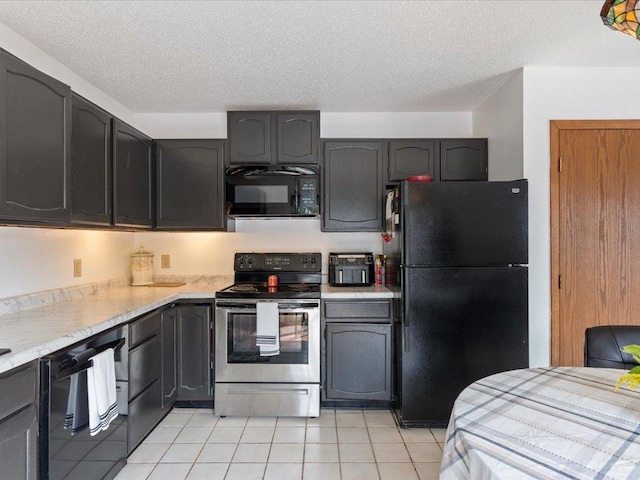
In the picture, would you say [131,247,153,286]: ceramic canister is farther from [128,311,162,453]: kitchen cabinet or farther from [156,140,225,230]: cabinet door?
[128,311,162,453]: kitchen cabinet

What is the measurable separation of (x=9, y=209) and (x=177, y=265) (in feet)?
5.95

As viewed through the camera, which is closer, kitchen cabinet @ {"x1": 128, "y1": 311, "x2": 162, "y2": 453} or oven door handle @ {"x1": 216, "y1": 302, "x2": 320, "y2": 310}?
kitchen cabinet @ {"x1": 128, "y1": 311, "x2": 162, "y2": 453}

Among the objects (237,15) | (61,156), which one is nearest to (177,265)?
(61,156)

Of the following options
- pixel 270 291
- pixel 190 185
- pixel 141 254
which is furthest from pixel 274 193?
pixel 141 254

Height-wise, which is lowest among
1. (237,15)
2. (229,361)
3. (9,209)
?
(229,361)

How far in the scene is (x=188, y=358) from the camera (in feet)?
8.87

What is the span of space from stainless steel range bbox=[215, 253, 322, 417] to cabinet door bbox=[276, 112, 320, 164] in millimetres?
1103

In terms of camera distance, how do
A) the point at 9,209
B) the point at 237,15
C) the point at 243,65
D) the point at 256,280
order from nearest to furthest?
the point at 9,209, the point at 237,15, the point at 243,65, the point at 256,280

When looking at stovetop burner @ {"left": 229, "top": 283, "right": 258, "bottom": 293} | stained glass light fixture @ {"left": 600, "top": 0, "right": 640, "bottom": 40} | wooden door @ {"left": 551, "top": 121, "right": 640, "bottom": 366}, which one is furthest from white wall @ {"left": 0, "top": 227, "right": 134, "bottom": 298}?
wooden door @ {"left": 551, "top": 121, "right": 640, "bottom": 366}

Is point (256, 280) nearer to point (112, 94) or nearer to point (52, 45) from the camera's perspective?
point (112, 94)

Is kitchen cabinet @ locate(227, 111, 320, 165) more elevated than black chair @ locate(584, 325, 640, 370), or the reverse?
kitchen cabinet @ locate(227, 111, 320, 165)

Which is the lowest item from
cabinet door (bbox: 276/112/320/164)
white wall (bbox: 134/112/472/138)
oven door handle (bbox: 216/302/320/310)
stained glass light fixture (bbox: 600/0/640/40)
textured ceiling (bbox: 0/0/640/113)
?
oven door handle (bbox: 216/302/320/310)

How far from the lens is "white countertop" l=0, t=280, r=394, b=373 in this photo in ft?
4.61

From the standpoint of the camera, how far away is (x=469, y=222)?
2354mm
